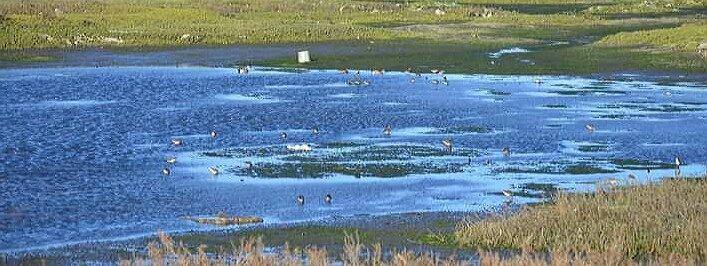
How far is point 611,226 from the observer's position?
19.0 metres

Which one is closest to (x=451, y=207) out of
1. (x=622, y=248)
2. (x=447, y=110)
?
(x=622, y=248)

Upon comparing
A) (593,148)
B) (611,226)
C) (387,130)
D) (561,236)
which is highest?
(611,226)

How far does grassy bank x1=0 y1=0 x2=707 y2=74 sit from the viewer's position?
2095 inches

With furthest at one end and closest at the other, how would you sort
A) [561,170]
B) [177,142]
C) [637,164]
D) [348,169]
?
1. [177,142]
2. [637,164]
3. [348,169]
4. [561,170]

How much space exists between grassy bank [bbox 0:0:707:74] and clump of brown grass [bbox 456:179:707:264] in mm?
28858

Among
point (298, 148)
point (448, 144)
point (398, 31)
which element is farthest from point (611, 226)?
point (398, 31)

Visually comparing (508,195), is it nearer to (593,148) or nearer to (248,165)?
(248,165)

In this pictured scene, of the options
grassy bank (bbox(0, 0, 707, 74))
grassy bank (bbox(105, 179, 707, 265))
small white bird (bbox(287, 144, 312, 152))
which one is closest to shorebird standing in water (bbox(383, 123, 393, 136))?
small white bird (bbox(287, 144, 312, 152))

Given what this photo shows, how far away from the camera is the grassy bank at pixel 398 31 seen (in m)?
53.2

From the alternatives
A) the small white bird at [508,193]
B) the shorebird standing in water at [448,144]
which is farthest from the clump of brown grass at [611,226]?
the shorebird standing in water at [448,144]

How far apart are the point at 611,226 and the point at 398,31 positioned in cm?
4931

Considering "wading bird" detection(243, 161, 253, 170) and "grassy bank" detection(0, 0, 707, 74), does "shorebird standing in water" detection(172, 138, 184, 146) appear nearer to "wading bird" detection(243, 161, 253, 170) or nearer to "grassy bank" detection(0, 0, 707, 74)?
"wading bird" detection(243, 161, 253, 170)

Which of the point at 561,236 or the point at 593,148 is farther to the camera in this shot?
the point at 593,148

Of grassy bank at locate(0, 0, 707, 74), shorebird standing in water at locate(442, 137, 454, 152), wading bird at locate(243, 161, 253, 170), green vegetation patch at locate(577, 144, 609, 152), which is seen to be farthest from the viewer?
grassy bank at locate(0, 0, 707, 74)
